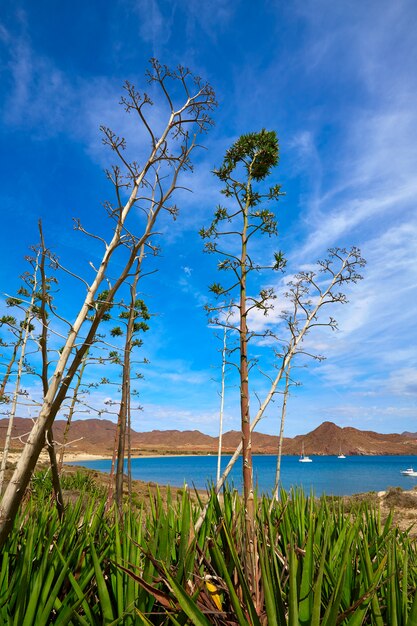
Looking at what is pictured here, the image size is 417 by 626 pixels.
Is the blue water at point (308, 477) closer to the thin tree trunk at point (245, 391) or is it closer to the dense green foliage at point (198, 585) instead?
the thin tree trunk at point (245, 391)

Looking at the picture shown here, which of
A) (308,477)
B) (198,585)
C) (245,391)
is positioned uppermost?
(245,391)

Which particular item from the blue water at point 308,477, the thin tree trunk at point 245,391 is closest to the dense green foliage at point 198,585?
the blue water at point 308,477

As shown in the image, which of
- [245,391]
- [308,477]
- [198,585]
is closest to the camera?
[198,585]

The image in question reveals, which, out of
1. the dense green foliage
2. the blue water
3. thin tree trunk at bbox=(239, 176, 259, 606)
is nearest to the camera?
the dense green foliage

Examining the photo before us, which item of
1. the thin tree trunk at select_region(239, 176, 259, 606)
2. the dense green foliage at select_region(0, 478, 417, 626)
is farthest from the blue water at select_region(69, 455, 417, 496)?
the dense green foliage at select_region(0, 478, 417, 626)

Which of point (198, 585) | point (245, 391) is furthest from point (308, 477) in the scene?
point (198, 585)

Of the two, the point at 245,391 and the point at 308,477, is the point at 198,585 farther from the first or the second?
the point at 308,477

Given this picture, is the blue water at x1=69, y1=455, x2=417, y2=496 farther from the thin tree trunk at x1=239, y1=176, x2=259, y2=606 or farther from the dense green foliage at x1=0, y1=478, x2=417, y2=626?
the dense green foliage at x1=0, y1=478, x2=417, y2=626

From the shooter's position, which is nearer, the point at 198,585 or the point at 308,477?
the point at 198,585

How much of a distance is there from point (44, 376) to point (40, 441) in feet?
1.55

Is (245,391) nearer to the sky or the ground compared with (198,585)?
nearer to the sky

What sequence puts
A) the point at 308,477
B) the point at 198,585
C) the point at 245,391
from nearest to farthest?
the point at 198,585
the point at 245,391
the point at 308,477

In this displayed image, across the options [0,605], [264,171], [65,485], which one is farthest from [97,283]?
[65,485]

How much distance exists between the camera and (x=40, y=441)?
103 inches
